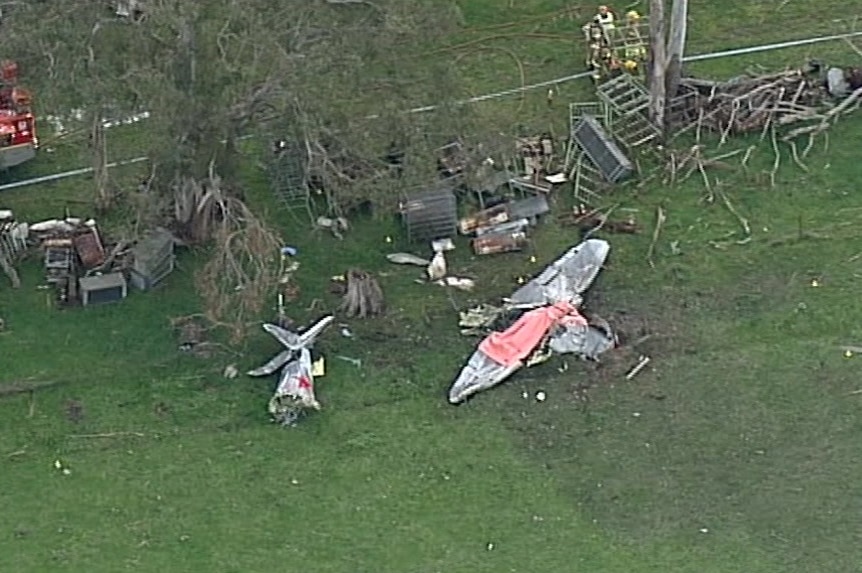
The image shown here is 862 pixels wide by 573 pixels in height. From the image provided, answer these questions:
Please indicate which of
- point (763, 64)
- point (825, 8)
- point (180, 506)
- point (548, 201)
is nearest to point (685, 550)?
point (180, 506)

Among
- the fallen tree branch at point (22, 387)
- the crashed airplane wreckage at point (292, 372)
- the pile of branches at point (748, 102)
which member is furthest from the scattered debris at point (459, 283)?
the fallen tree branch at point (22, 387)

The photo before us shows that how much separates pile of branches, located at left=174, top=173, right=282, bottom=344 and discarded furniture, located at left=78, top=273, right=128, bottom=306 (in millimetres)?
965

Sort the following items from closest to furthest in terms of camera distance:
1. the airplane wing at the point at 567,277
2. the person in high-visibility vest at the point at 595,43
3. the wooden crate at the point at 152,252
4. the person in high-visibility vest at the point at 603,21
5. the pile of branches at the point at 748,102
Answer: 1. the airplane wing at the point at 567,277
2. the wooden crate at the point at 152,252
3. the pile of branches at the point at 748,102
4. the person in high-visibility vest at the point at 595,43
5. the person in high-visibility vest at the point at 603,21

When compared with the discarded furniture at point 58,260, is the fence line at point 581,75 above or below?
above

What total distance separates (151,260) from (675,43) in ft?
22.8

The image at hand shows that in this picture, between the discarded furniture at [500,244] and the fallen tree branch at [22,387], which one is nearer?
the fallen tree branch at [22,387]

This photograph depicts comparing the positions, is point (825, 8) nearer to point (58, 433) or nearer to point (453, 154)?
point (453, 154)

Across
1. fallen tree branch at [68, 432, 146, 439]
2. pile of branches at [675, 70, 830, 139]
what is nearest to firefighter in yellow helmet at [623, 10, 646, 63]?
pile of branches at [675, 70, 830, 139]

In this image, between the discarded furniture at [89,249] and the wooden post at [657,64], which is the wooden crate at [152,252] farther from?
the wooden post at [657,64]

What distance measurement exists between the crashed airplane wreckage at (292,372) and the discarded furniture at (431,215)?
174 cm

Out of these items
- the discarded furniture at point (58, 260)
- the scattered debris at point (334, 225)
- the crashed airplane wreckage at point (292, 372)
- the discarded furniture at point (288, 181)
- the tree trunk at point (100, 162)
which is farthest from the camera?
the discarded furniture at point (288, 181)

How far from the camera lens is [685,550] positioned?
15570 millimetres

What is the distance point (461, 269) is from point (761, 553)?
211 inches

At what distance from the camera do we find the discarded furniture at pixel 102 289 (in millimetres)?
18812
